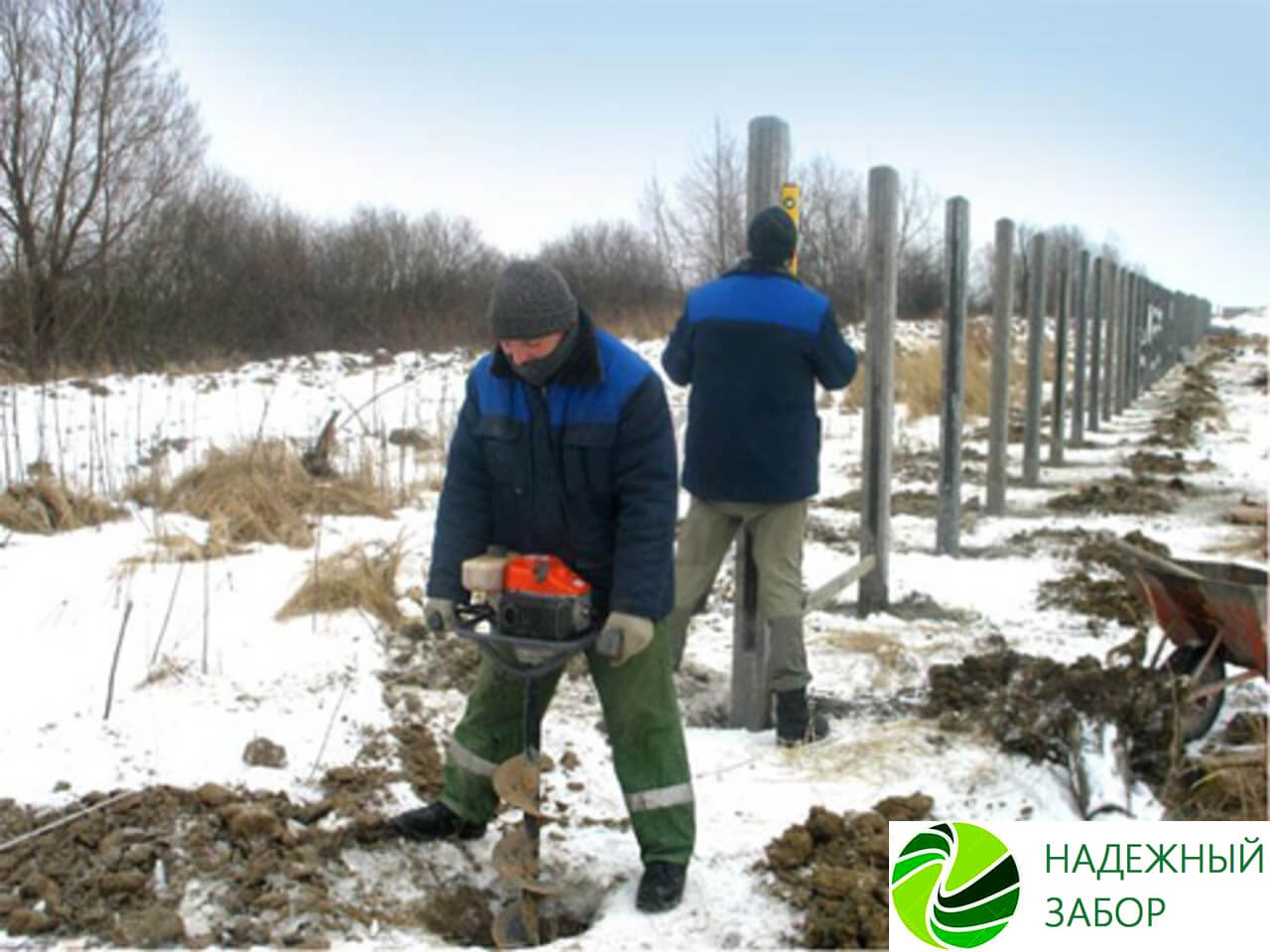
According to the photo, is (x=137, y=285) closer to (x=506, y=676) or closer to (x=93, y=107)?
(x=93, y=107)

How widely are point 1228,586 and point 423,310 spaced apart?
92.7ft

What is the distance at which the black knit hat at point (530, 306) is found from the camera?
119 inches

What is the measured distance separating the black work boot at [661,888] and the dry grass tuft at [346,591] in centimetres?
249

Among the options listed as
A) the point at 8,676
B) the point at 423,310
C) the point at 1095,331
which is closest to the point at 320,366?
the point at 423,310

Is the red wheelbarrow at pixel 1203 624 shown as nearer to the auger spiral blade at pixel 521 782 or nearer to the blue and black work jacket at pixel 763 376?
the blue and black work jacket at pixel 763 376

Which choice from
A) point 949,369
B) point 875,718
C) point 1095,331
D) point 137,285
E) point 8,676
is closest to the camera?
point 8,676

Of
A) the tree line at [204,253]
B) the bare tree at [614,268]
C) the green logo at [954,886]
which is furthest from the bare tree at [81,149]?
the green logo at [954,886]

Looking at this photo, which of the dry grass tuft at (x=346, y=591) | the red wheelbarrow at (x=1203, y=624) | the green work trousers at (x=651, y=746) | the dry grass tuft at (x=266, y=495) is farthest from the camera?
the dry grass tuft at (x=266, y=495)

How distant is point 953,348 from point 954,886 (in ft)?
16.1

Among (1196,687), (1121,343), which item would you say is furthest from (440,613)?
(1121,343)

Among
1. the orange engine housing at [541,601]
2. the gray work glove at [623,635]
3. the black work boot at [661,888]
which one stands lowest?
the black work boot at [661,888]

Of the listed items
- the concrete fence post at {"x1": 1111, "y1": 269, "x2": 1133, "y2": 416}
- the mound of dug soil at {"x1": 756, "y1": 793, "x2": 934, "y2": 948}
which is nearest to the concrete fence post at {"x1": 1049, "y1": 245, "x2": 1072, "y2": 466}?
the concrete fence post at {"x1": 1111, "y1": 269, "x2": 1133, "y2": 416}

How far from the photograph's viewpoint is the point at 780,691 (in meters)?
4.50

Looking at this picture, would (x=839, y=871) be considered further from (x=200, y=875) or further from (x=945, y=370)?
(x=945, y=370)
